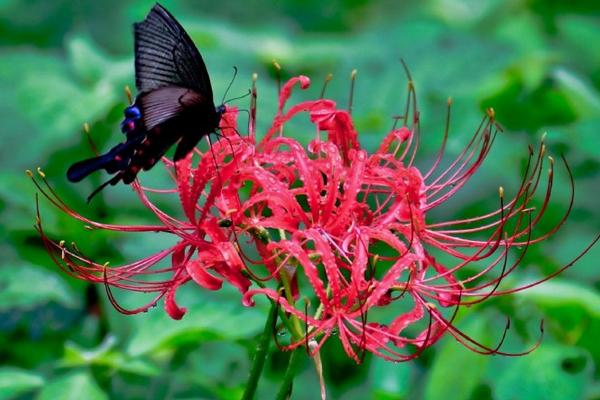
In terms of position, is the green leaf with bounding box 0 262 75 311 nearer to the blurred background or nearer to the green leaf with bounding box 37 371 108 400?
the blurred background

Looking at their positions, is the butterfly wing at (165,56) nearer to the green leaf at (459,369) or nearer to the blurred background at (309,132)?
the blurred background at (309,132)

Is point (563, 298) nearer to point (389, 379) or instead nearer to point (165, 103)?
point (389, 379)

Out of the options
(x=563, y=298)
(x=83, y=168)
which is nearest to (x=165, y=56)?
(x=83, y=168)

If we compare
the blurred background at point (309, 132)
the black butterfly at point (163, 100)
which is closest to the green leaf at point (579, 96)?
the blurred background at point (309, 132)

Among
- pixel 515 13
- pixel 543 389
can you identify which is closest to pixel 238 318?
pixel 543 389

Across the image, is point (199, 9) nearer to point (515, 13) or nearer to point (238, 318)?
point (515, 13)

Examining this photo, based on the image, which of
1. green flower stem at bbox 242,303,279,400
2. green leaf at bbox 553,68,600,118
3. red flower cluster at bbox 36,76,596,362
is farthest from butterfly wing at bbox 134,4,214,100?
green leaf at bbox 553,68,600,118
